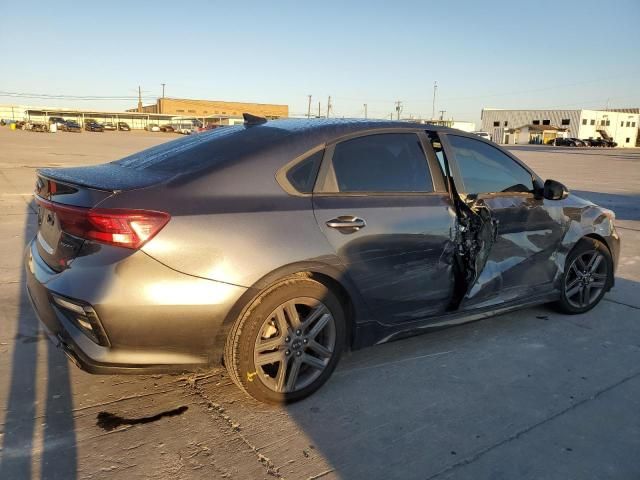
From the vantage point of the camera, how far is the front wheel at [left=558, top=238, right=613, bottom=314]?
175 inches

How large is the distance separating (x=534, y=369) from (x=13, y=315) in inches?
155

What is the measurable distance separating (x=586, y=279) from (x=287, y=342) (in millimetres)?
2990

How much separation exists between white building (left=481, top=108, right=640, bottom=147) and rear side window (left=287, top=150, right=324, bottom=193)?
90.1 m

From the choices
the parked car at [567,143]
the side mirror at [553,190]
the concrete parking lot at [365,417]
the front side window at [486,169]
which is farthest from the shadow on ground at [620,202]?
the parked car at [567,143]

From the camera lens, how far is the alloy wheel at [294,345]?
287 cm

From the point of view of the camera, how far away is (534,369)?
11.6ft

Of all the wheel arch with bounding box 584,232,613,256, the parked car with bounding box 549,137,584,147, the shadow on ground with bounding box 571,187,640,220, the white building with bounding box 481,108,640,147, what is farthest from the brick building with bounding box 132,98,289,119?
the wheel arch with bounding box 584,232,613,256

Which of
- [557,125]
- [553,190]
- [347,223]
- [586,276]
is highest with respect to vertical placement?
[557,125]

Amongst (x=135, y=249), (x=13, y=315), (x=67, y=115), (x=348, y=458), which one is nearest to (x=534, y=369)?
(x=348, y=458)

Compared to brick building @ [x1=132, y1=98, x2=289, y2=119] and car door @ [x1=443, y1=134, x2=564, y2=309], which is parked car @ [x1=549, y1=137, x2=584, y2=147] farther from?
car door @ [x1=443, y1=134, x2=564, y2=309]

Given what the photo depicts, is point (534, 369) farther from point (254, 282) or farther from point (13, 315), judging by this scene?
point (13, 315)

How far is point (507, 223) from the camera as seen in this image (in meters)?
3.86

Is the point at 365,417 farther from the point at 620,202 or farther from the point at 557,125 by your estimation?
the point at 557,125

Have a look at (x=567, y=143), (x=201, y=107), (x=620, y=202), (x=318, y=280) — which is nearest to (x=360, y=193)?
(x=318, y=280)
